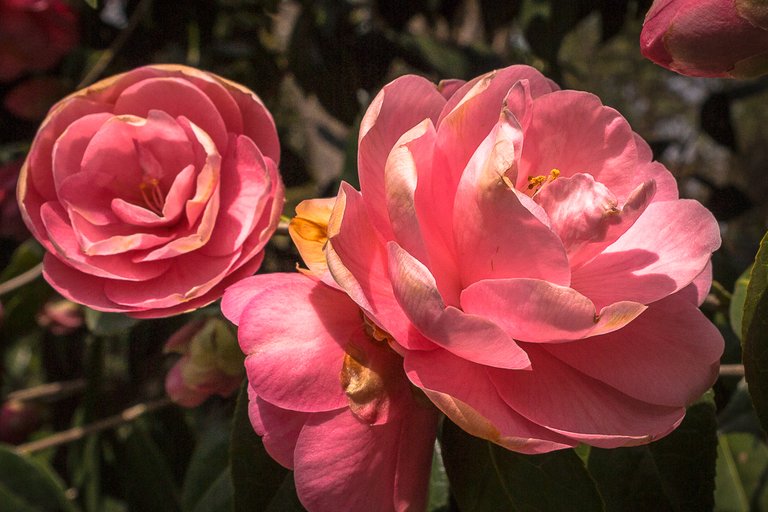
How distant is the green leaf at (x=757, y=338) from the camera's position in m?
0.44

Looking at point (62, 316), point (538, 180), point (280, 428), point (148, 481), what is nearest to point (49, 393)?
point (62, 316)

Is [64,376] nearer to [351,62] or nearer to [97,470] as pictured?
[97,470]

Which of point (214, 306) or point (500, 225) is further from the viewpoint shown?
point (214, 306)

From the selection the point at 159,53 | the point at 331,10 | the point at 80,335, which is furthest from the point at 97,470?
the point at 331,10

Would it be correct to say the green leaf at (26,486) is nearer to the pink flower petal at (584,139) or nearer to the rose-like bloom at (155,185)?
the rose-like bloom at (155,185)

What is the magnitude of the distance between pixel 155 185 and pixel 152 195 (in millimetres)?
19

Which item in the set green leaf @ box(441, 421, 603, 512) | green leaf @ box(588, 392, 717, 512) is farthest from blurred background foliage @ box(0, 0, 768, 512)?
green leaf @ box(441, 421, 603, 512)

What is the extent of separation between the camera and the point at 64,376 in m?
1.34

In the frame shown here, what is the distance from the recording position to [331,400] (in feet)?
1.36

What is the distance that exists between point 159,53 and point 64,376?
62 centimetres

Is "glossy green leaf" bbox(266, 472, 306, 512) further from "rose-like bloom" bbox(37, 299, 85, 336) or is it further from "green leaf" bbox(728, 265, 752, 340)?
"rose-like bloom" bbox(37, 299, 85, 336)

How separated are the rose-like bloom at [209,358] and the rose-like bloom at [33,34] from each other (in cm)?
61

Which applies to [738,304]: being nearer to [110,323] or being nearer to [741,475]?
[741,475]

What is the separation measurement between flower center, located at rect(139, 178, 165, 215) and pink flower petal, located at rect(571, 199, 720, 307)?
36cm
